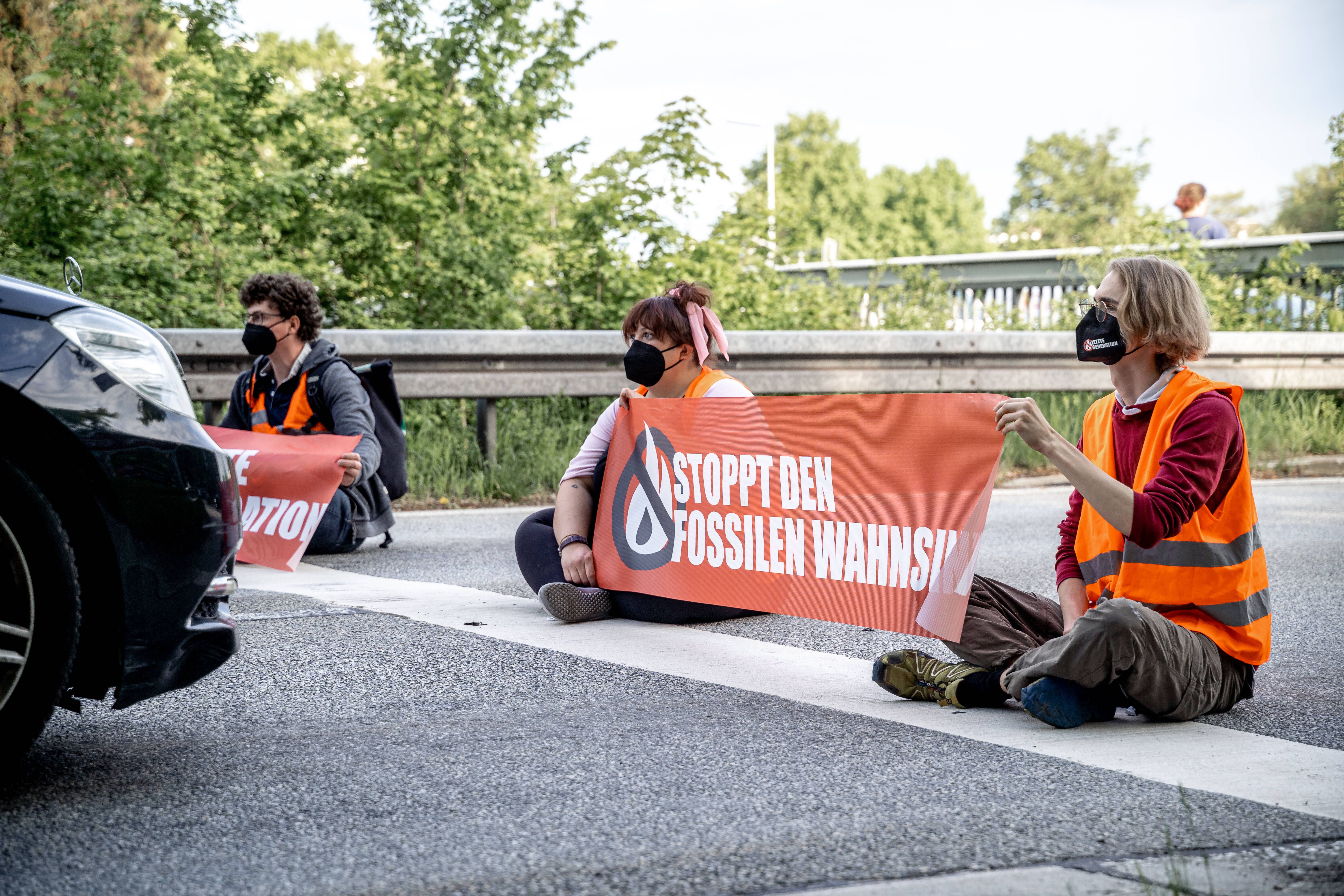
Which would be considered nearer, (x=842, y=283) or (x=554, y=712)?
(x=554, y=712)

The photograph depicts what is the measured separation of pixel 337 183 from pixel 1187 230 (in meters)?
8.88

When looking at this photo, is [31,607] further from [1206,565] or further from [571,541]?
[1206,565]

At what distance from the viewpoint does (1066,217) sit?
64688mm

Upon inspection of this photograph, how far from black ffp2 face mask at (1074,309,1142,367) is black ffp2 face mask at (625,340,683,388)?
1959 millimetres

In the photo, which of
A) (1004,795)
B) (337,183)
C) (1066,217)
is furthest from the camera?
(1066,217)

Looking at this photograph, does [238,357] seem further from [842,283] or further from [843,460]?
[842,283]

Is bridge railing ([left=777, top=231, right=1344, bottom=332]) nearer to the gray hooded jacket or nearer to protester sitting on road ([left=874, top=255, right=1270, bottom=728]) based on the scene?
the gray hooded jacket

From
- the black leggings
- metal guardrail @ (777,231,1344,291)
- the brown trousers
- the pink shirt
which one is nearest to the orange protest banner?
the black leggings

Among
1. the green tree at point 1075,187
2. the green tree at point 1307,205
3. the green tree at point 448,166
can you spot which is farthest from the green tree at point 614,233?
the green tree at point 1307,205

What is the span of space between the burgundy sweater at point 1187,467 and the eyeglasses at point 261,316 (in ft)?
14.6

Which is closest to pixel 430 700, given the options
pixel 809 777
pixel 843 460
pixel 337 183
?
pixel 809 777

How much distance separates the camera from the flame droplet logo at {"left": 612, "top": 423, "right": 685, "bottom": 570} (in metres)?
4.92

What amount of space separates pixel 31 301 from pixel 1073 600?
9.34 ft

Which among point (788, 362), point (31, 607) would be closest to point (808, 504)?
point (31, 607)
